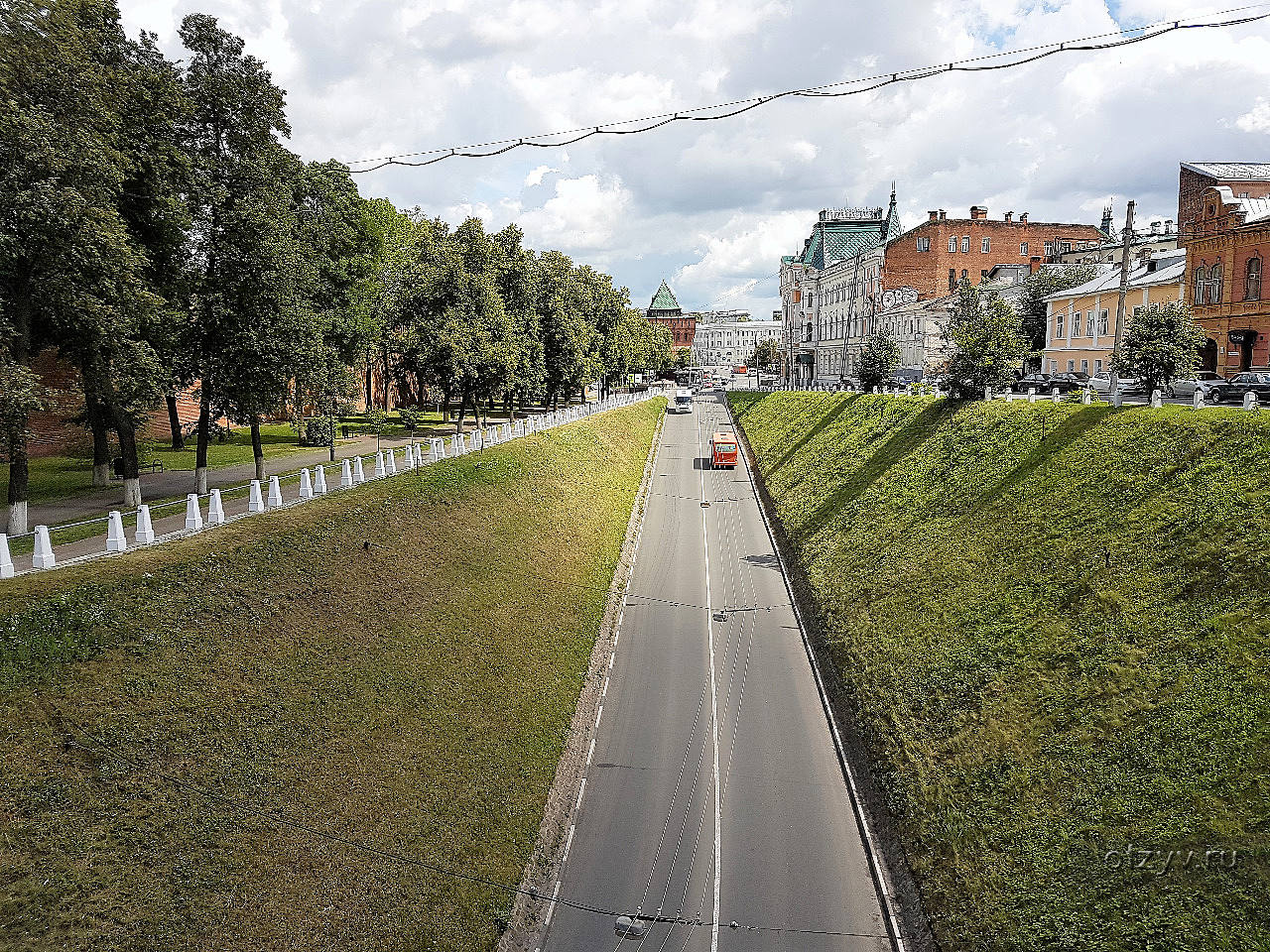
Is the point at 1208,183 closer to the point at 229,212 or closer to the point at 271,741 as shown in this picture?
the point at 229,212

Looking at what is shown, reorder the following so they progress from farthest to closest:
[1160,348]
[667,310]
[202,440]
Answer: [667,310], [202,440], [1160,348]

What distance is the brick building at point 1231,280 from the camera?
32.0 m

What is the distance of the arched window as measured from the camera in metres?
32.0

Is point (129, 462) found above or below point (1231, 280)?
below


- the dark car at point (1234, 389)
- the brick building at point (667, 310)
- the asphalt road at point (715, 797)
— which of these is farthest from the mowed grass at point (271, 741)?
the brick building at point (667, 310)

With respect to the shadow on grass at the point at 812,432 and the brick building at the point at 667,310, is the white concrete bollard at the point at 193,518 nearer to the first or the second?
the shadow on grass at the point at 812,432

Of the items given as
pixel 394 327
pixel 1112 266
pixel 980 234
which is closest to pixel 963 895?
pixel 394 327

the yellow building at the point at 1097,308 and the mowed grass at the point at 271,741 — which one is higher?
the yellow building at the point at 1097,308

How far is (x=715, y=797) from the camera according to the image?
55.0 feet

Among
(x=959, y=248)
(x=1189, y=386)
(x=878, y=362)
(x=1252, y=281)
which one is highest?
(x=959, y=248)

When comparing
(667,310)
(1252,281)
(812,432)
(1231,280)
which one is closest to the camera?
(1252,281)

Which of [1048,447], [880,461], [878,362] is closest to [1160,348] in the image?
[1048,447]

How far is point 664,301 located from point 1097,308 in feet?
494

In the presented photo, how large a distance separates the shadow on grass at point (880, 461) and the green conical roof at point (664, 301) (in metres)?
159
